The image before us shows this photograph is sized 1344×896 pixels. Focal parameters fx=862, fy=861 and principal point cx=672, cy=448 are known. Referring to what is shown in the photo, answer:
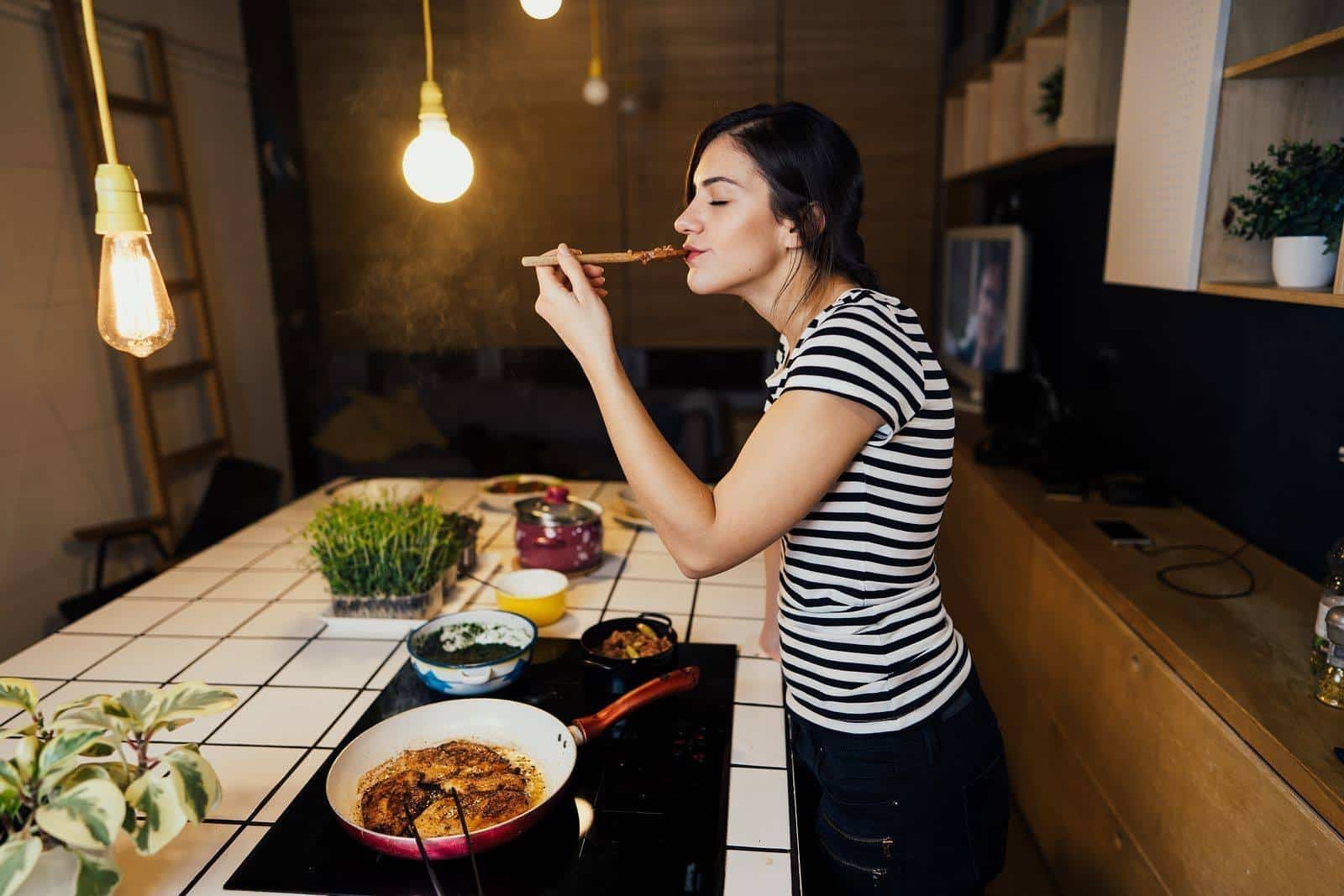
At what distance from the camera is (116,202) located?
1.02 metres

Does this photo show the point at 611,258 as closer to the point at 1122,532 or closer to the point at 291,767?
the point at 291,767

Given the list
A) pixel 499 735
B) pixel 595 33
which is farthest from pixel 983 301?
pixel 499 735

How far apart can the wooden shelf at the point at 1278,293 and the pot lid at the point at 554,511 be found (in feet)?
4.08

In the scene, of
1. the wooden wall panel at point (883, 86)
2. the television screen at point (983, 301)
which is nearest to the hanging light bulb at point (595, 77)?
the wooden wall panel at point (883, 86)

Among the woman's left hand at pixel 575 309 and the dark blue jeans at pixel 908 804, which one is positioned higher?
the woman's left hand at pixel 575 309

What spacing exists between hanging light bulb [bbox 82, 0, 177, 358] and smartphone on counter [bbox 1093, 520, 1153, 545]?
6.13 feet

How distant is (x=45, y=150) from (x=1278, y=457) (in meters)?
3.60

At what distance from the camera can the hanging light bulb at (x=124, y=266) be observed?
3.35 ft

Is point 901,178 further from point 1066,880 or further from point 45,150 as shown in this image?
point 45,150

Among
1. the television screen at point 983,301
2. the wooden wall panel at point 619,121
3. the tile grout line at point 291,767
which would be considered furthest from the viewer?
the wooden wall panel at point 619,121

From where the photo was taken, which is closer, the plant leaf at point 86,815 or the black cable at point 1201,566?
the plant leaf at point 86,815

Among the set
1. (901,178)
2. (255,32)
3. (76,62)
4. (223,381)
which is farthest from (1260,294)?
(255,32)

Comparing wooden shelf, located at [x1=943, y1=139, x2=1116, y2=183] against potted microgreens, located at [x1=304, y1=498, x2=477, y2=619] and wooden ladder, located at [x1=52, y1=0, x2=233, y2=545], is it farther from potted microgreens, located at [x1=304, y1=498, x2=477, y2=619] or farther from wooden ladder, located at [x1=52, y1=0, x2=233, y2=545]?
wooden ladder, located at [x1=52, y1=0, x2=233, y2=545]

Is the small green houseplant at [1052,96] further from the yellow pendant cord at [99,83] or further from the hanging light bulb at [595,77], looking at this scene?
the yellow pendant cord at [99,83]
